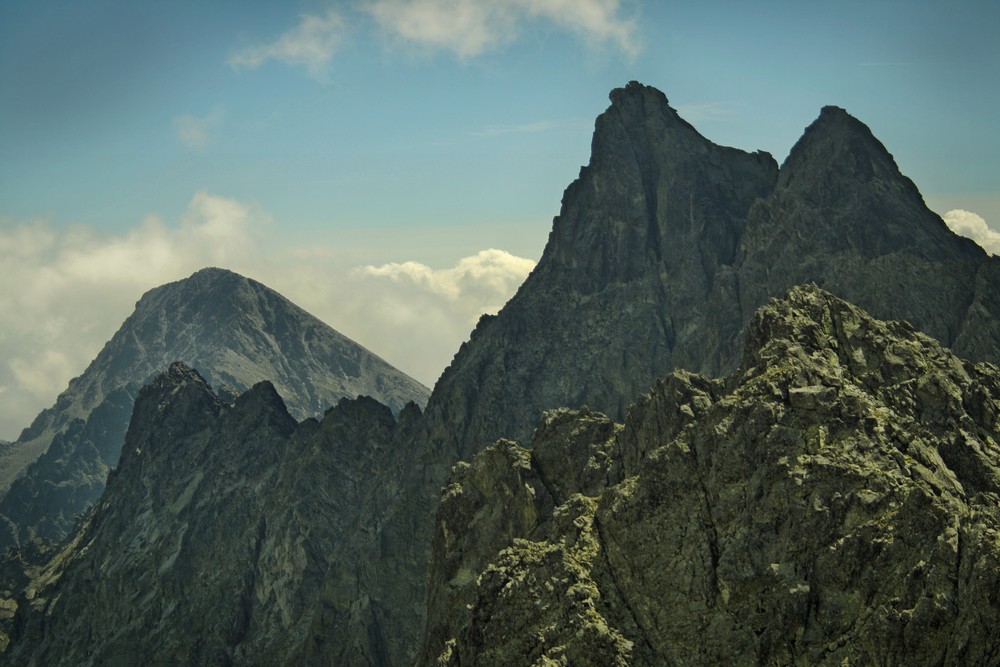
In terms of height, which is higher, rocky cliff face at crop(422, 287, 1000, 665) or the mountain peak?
the mountain peak

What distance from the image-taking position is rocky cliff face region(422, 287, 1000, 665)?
6756cm

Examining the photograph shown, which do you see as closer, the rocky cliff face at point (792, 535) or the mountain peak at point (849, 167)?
the rocky cliff face at point (792, 535)

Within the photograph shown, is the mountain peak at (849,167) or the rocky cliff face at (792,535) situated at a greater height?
the mountain peak at (849,167)

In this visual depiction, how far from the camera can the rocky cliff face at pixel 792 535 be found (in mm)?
67562

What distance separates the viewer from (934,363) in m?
92.2

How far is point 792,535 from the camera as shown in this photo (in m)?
73.3

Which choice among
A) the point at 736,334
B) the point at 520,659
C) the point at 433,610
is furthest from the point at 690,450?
the point at 736,334

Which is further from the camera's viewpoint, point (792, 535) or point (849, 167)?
point (849, 167)

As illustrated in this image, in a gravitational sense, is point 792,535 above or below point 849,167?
below

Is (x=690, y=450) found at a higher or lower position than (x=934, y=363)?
lower

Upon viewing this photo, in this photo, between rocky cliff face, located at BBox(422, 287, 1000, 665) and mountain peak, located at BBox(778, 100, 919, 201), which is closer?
rocky cliff face, located at BBox(422, 287, 1000, 665)

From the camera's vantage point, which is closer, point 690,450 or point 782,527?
point 782,527

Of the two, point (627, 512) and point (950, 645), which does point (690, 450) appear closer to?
point (627, 512)

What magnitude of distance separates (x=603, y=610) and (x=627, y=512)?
8.64 m
